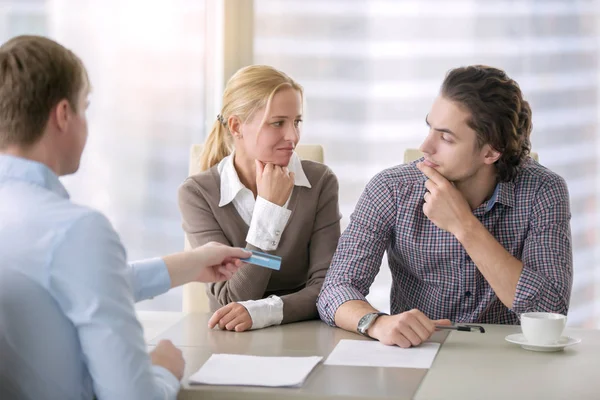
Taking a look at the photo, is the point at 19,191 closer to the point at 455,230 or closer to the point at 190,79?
the point at 455,230

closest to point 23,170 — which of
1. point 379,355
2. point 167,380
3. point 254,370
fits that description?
point 167,380

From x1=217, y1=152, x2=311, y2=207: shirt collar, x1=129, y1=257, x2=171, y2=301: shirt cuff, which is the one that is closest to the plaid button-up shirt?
x1=217, y1=152, x2=311, y2=207: shirt collar

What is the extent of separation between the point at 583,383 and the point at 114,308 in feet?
2.52

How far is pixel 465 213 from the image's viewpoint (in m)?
1.96

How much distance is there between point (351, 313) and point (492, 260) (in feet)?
1.21

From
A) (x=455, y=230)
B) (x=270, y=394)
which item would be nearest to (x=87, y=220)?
(x=270, y=394)

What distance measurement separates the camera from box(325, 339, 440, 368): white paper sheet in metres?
1.47

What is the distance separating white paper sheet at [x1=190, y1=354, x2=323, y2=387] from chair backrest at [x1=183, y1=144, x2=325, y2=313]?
90cm

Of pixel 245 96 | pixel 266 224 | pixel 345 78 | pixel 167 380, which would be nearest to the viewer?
pixel 167 380

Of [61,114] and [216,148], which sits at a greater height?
[61,114]

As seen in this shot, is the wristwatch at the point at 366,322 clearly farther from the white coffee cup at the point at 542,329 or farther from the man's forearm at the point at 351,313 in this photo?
the white coffee cup at the point at 542,329

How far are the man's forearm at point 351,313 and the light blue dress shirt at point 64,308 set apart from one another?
25.8 inches

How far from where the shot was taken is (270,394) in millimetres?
1303

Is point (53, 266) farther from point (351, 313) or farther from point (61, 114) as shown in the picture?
point (351, 313)
